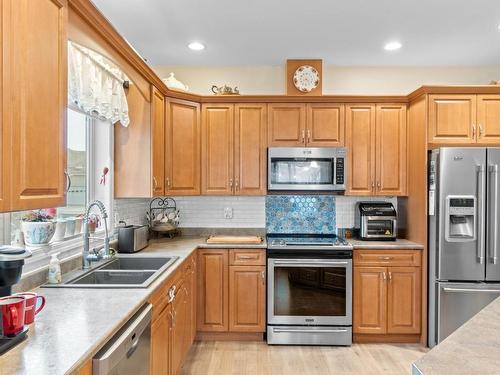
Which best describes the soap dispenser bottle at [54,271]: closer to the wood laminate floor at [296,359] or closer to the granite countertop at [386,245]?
the wood laminate floor at [296,359]

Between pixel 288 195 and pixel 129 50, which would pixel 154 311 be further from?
pixel 288 195

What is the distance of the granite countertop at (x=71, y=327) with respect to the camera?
1065mm

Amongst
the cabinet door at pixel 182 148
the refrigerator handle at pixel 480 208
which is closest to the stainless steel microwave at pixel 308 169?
the cabinet door at pixel 182 148

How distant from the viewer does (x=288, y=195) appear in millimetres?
3777

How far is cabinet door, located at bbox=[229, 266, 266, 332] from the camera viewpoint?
3.26m

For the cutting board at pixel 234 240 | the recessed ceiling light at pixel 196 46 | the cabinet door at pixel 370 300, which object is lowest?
the cabinet door at pixel 370 300

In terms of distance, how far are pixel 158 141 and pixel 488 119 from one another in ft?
9.73

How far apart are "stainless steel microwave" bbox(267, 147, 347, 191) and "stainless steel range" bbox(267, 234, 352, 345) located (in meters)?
0.59

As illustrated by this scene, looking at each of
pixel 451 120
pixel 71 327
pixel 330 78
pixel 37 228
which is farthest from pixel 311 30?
pixel 71 327

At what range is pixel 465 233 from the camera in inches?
118

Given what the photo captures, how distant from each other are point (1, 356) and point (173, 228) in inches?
97.0

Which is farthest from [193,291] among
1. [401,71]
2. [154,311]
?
[401,71]

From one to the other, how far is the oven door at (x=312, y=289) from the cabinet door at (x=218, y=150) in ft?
3.03

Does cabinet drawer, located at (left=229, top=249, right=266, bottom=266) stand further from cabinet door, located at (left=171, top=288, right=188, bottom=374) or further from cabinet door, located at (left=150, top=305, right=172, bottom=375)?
Result: cabinet door, located at (left=150, top=305, right=172, bottom=375)
